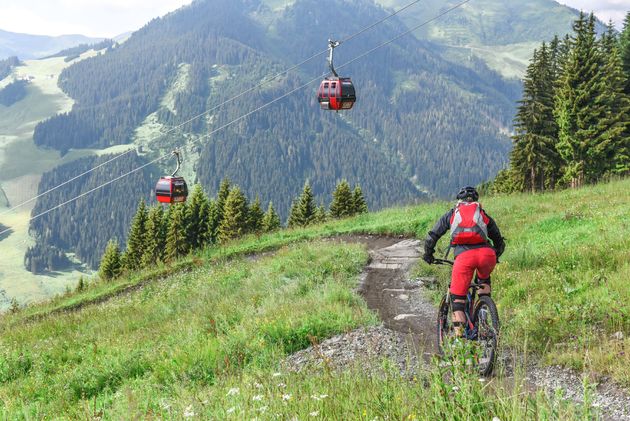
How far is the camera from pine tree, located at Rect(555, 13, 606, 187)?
43562 mm

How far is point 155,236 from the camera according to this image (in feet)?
222

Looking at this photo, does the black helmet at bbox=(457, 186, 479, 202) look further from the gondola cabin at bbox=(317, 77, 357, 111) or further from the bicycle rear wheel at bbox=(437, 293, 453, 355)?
the gondola cabin at bbox=(317, 77, 357, 111)

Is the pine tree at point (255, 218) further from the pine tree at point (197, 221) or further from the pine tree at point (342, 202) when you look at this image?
the pine tree at point (342, 202)

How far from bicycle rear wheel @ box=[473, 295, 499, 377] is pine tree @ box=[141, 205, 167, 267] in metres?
63.3

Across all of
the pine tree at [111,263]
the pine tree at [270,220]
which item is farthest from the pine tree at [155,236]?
the pine tree at [270,220]

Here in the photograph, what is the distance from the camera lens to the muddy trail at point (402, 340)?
18.7ft

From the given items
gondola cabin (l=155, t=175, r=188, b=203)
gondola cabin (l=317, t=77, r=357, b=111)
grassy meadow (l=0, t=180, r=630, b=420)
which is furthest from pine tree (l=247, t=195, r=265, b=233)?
grassy meadow (l=0, t=180, r=630, b=420)

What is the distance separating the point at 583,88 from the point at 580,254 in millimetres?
38555

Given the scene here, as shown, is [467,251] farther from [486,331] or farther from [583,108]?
[583,108]

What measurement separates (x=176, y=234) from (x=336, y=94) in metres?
49.5

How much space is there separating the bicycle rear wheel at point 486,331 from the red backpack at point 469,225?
0.80m

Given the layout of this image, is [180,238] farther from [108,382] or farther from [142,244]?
[108,382]

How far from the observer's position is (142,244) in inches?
2729

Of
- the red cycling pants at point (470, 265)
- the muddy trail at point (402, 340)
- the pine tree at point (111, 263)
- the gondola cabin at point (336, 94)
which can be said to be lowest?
the pine tree at point (111, 263)
